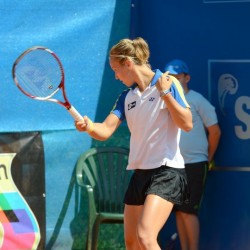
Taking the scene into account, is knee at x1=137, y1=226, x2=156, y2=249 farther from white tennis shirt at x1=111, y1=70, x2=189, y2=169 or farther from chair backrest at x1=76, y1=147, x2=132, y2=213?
chair backrest at x1=76, y1=147, x2=132, y2=213

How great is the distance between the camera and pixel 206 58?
6.56 m

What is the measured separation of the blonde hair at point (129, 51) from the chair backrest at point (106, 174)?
5.88ft

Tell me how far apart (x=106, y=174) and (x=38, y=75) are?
187 cm

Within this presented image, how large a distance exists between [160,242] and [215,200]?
61cm

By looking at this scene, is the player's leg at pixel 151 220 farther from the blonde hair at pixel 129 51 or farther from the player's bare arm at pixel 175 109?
the blonde hair at pixel 129 51

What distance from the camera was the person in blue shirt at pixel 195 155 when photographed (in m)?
6.30

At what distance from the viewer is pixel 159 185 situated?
15.5 ft

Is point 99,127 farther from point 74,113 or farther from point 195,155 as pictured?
point 195,155

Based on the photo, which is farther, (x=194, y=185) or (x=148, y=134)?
(x=194, y=185)

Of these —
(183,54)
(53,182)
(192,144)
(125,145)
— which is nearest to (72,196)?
(53,182)

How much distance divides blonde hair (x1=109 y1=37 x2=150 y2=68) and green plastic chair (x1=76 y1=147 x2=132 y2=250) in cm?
172

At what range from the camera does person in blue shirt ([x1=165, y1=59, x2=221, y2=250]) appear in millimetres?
6301

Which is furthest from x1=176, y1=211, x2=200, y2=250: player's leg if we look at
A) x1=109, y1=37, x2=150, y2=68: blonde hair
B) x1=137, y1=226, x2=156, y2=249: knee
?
x1=109, y1=37, x2=150, y2=68: blonde hair

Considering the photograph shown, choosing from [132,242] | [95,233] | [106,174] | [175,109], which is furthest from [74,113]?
[106,174]
